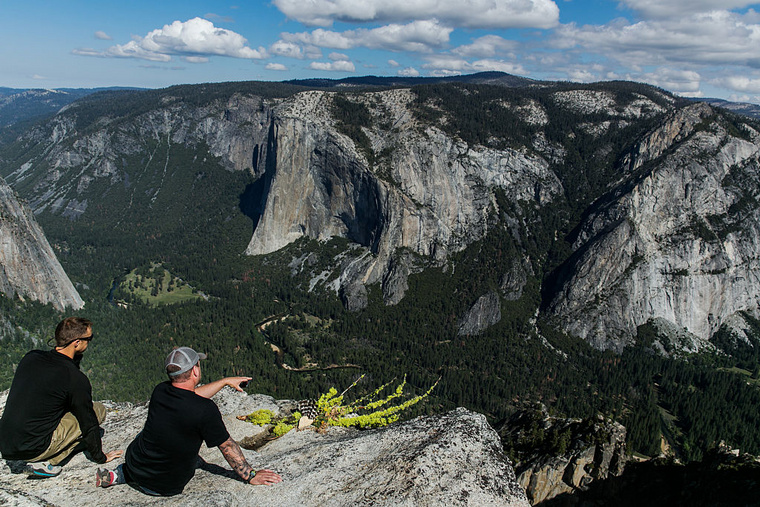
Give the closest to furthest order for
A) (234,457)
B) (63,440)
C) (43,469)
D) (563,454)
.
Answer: (234,457), (43,469), (63,440), (563,454)

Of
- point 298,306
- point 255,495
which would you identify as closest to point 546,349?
point 298,306

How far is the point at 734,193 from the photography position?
324 ft

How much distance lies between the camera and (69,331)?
8516 millimetres

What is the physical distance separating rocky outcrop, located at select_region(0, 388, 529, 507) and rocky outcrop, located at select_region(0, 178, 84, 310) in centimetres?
7892

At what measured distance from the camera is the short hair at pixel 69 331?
27.7 ft

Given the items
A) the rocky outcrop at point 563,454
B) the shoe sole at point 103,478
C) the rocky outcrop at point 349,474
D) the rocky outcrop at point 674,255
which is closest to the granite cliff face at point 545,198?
the rocky outcrop at point 674,255

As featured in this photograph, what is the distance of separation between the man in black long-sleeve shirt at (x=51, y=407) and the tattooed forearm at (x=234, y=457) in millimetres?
2877

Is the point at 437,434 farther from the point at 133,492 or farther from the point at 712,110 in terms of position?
the point at 712,110

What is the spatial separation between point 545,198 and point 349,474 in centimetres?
11913

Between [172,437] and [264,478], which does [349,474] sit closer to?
[264,478]

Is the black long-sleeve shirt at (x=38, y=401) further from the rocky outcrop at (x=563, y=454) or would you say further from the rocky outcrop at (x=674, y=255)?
the rocky outcrop at (x=674, y=255)

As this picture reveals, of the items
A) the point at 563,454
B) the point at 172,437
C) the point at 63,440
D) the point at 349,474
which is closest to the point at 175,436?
the point at 172,437

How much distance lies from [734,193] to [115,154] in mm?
197652

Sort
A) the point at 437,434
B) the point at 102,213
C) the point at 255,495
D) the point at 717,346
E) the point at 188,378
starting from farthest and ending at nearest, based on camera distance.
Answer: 1. the point at 102,213
2. the point at 717,346
3. the point at 437,434
4. the point at 255,495
5. the point at 188,378
